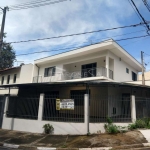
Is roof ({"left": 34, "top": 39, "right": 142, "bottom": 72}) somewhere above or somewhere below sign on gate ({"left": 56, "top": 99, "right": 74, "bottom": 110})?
above

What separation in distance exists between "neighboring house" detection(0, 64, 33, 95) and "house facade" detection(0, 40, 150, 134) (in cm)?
32

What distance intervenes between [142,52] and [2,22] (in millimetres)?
16592

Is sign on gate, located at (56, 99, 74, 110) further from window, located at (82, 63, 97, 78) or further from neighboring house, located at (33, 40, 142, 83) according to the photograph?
window, located at (82, 63, 97, 78)

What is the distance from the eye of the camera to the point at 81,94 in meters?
14.4

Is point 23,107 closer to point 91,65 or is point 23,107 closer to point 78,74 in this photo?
point 78,74

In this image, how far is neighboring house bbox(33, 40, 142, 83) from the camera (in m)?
13.7

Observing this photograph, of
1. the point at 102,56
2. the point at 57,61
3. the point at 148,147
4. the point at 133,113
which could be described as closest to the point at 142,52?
the point at 102,56

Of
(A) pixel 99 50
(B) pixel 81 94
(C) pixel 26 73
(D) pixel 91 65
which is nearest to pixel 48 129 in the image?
(B) pixel 81 94

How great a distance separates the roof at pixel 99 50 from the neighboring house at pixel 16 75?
1.79 m

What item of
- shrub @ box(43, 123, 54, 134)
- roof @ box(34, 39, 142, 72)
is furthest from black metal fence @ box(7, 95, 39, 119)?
roof @ box(34, 39, 142, 72)

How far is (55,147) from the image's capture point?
6355mm

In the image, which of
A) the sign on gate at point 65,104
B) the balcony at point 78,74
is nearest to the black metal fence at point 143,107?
the balcony at point 78,74

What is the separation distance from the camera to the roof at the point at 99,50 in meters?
13.2

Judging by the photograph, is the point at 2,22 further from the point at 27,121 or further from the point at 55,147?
the point at 55,147
